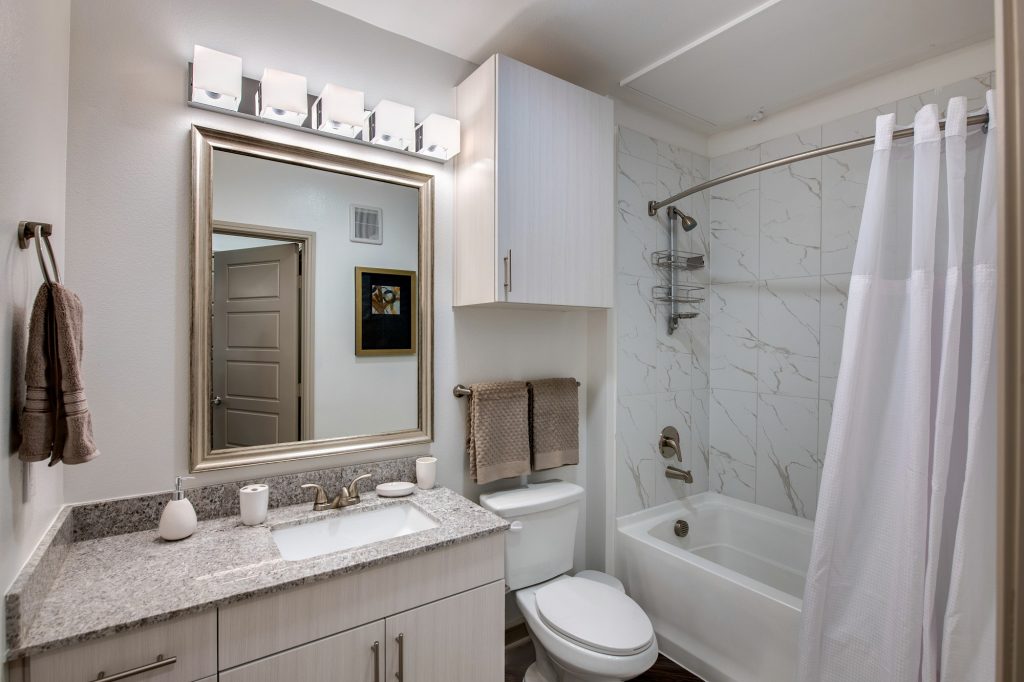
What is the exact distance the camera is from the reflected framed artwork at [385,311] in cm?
181

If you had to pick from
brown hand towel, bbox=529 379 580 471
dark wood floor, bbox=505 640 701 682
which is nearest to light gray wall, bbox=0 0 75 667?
brown hand towel, bbox=529 379 580 471

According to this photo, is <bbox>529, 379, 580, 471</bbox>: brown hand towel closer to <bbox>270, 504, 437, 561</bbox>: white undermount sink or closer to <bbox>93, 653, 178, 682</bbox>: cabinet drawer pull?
<bbox>270, 504, 437, 561</bbox>: white undermount sink

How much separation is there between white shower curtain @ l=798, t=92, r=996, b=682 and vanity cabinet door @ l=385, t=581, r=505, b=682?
1.00 m

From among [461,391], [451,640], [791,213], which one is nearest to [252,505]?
[451,640]

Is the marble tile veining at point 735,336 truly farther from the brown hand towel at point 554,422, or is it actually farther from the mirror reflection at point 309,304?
the mirror reflection at point 309,304

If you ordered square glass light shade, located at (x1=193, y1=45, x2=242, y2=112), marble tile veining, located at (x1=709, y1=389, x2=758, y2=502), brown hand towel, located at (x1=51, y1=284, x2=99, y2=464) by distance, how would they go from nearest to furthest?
brown hand towel, located at (x1=51, y1=284, x2=99, y2=464)
square glass light shade, located at (x1=193, y1=45, x2=242, y2=112)
marble tile veining, located at (x1=709, y1=389, x2=758, y2=502)

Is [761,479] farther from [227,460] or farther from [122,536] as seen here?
[122,536]

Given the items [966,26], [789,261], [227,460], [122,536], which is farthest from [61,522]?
[966,26]

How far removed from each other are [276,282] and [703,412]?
2.32 meters

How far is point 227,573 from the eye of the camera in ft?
3.86

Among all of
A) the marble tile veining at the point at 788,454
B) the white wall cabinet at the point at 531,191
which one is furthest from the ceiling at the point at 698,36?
the marble tile veining at the point at 788,454

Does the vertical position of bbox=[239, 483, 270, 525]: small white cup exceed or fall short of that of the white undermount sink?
it exceeds it

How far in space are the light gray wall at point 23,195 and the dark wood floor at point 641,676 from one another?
1659mm

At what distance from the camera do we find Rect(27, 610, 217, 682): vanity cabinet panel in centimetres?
96
